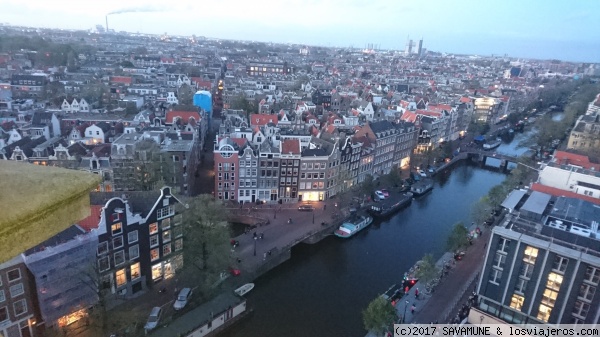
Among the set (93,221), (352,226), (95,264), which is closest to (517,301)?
(352,226)

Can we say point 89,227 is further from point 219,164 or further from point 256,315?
point 219,164

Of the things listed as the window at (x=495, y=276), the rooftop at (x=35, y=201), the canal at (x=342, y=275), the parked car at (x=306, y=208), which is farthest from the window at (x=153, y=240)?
the rooftop at (x=35, y=201)

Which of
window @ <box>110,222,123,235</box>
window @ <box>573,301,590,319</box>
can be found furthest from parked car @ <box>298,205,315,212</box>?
window @ <box>573,301,590,319</box>

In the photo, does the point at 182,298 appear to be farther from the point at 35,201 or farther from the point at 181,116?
the point at 181,116

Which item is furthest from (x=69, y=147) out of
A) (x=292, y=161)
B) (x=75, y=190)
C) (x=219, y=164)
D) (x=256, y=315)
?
(x=75, y=190)

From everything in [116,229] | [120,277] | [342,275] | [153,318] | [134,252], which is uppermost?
[116,229]

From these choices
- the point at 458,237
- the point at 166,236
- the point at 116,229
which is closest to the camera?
the point at 116,229

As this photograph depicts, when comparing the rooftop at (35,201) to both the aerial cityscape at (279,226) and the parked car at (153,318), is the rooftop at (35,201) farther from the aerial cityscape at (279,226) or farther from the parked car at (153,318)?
the parked car at (153,318)

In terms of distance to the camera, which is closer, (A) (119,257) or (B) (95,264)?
(B) (95,264)
